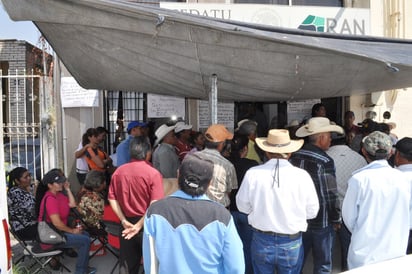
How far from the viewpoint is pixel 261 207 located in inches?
116

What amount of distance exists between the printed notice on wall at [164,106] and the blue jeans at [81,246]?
2.97 meters

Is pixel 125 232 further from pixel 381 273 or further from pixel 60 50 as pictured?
pixel 381 273

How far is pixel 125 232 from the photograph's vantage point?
341cm

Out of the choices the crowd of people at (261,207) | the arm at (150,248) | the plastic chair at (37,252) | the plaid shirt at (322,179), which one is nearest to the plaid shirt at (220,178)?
the crowd of people at (261,207)

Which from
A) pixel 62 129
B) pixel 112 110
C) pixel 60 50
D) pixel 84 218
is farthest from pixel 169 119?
pixel 60 50

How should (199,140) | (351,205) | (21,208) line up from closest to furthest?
(351,205) < (21,208) < (199,140)

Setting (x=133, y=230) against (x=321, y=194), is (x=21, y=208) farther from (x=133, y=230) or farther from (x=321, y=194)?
(x=321, y=194)

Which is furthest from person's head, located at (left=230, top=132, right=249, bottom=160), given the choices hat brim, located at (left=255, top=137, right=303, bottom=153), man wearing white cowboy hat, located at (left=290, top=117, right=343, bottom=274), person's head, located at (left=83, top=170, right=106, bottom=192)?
person's head, located at (left=83, top=170, right=106, bottom=192)

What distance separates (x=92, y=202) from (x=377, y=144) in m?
3.23

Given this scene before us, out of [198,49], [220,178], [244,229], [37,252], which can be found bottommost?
[37,252]

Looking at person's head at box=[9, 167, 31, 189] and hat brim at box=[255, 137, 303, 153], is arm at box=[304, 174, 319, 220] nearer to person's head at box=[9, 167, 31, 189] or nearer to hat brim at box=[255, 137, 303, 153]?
hat brim at box=[255, 137, 303, 153]

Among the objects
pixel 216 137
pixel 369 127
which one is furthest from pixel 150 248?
pixel 369 127

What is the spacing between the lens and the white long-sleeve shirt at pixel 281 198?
286cm

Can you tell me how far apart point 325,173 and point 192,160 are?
5.28 ft
